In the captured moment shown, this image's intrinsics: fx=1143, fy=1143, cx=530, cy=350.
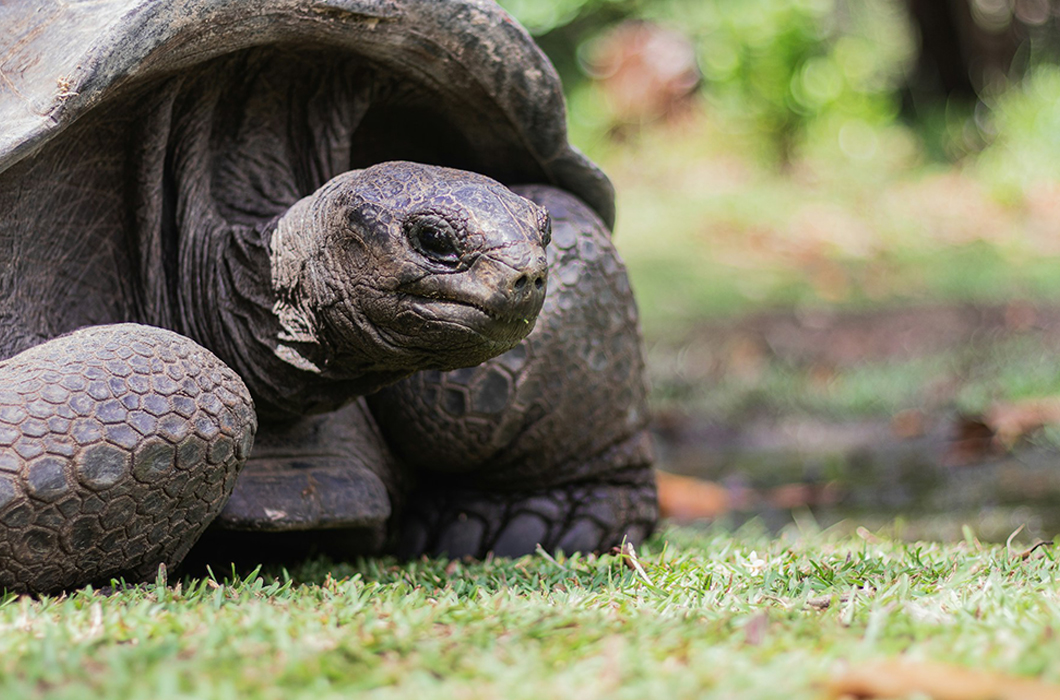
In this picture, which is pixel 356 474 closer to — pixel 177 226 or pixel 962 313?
pixel 177 226

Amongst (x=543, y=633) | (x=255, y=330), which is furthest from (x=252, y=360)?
(x=543, y=633)

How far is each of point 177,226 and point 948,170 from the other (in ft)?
33.6

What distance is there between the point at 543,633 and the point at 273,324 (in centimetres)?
103

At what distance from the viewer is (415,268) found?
1880mm

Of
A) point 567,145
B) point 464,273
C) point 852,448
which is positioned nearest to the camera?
point 464,273

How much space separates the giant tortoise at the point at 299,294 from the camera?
1767 mm

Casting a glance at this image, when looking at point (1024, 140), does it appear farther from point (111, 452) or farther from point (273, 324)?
point (111, 452)

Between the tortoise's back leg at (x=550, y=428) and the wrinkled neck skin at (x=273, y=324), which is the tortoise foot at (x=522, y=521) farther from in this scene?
the wrinkled neck skin at (x=273, y=324)

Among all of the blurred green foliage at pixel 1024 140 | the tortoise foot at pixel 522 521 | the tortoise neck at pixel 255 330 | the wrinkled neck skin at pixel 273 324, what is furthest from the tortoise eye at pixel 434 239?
the blurred green foliage at pixel 1024 140

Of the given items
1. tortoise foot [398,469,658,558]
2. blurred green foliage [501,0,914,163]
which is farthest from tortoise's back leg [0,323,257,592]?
blurred green foliage [501,0,914,163]

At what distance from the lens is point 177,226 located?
7.65 feet

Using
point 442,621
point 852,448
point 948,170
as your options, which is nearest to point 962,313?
point 852,448

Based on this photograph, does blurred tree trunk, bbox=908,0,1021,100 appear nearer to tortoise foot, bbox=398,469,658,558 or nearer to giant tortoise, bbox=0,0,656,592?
giant tortoise, bbox=0,0,656,592

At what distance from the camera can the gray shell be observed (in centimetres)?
190
